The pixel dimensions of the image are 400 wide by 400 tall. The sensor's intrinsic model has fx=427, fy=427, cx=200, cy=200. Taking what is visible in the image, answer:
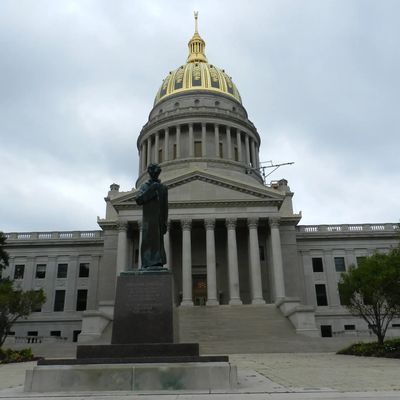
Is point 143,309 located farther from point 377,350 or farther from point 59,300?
point 59,300

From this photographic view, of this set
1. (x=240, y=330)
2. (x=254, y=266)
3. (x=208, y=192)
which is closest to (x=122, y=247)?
(x=208, y=192)

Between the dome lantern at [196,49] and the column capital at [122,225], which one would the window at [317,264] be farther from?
the dome lantern at [196,49]

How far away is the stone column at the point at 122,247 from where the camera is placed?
45.7 meters

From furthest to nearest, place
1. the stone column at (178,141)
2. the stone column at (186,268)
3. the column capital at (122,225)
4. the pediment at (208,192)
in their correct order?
the stone column at (178,141) → the pediment at (208,192) → the column capital at (122,225) → the stone column at (186,268)

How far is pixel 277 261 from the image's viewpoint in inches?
1779

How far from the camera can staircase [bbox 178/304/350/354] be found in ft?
96.1

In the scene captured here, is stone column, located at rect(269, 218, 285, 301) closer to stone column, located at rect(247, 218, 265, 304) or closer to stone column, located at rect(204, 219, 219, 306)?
stone column, located at rect(247, 218, 265, 304)

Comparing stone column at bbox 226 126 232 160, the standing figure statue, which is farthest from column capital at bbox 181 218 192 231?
the standing figure statue

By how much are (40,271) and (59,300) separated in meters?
5.04

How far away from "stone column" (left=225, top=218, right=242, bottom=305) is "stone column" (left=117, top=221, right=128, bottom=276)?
37.0 feet

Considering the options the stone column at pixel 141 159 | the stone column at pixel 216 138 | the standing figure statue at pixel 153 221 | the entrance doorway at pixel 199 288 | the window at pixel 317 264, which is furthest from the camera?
the stone column at pixel 141 159

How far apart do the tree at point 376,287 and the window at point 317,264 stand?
27.0 m

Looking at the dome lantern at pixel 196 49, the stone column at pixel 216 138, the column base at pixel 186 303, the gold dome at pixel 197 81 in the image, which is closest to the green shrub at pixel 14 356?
the column base at pixel 186 303

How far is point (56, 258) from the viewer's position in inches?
2263
